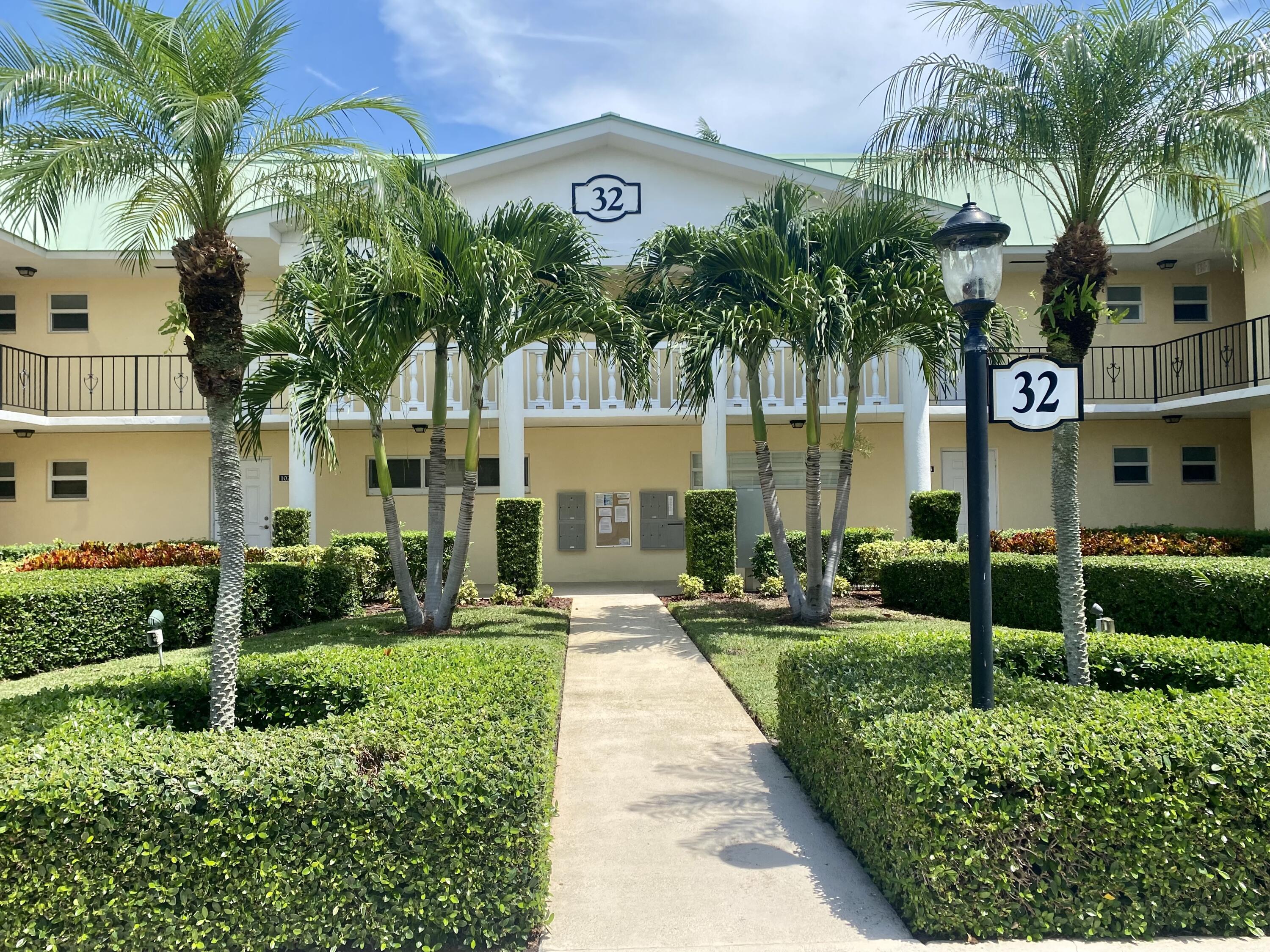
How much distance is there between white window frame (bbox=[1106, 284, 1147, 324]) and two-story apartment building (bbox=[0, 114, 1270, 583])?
55 millimetres

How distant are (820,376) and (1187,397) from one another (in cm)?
621

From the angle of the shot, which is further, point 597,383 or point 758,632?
point 597,383

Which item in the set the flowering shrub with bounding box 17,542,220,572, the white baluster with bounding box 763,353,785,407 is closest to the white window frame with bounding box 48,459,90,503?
the flowering shrub with bounding box 17,542,220,572

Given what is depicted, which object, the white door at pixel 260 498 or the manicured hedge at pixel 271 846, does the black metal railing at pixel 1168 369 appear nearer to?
the white door at pixel 260 498

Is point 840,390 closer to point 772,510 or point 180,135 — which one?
point 772,510

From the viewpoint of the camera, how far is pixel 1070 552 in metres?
5.89

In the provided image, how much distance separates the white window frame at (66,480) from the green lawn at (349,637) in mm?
8295

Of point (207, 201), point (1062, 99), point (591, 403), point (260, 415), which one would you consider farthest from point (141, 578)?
point (1062, 99)

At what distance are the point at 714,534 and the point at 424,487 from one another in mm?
6325

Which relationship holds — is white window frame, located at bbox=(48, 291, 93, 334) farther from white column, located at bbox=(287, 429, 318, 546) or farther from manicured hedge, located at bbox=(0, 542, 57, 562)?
white column, located at bbox=(287, 429, 318, 546)

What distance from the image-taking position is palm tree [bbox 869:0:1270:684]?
19.9 ft

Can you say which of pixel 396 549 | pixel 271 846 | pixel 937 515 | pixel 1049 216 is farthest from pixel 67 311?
pixel 1049 216

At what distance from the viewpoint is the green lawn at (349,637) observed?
8750mm

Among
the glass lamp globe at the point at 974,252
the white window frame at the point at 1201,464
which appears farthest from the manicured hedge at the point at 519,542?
the white window frame at the point at 1201,464
